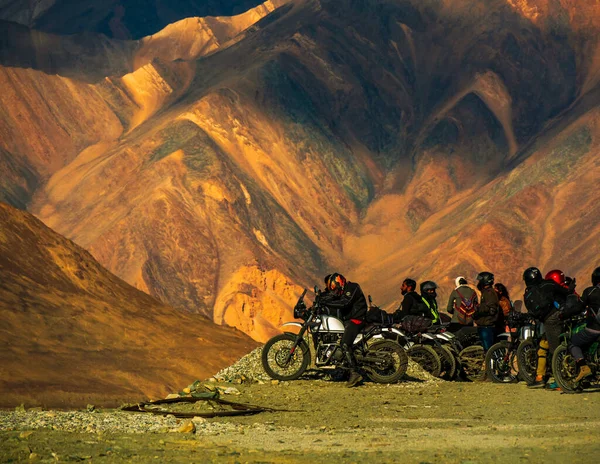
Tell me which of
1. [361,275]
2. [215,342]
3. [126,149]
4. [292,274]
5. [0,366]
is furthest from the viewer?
[126,149]

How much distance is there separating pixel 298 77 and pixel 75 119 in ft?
81.4

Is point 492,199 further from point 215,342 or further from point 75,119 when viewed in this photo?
point 215,342

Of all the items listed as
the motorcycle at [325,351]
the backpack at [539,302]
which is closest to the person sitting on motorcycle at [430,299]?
the motorcycle at [325,351]

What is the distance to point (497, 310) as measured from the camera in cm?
2152

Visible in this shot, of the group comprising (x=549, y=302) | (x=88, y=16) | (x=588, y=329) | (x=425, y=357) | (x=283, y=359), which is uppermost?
(x=88, y=16)

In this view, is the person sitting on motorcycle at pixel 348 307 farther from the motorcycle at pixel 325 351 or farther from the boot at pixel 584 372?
the boot at pixel 584 372

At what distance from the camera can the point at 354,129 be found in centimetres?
13025

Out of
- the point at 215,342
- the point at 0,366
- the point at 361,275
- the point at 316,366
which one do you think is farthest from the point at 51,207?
the point at 316,366

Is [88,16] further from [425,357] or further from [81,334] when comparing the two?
[425,357]

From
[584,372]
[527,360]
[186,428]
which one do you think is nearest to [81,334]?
[527,360]

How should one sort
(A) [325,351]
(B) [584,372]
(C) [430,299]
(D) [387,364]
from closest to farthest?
(B) [584,372], (A) [325,351], (D) [387,364], (C) [430,299]

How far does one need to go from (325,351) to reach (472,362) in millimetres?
3821

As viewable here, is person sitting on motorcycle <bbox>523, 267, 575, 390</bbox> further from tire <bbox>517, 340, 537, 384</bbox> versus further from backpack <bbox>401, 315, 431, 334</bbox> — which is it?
backpack <bbox>401, 315, 431, 334</bbox>

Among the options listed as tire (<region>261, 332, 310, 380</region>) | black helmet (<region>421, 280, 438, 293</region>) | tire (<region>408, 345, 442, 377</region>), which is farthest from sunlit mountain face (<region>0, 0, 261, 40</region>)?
tire (<region>261, 332, 310, 380</region>)
